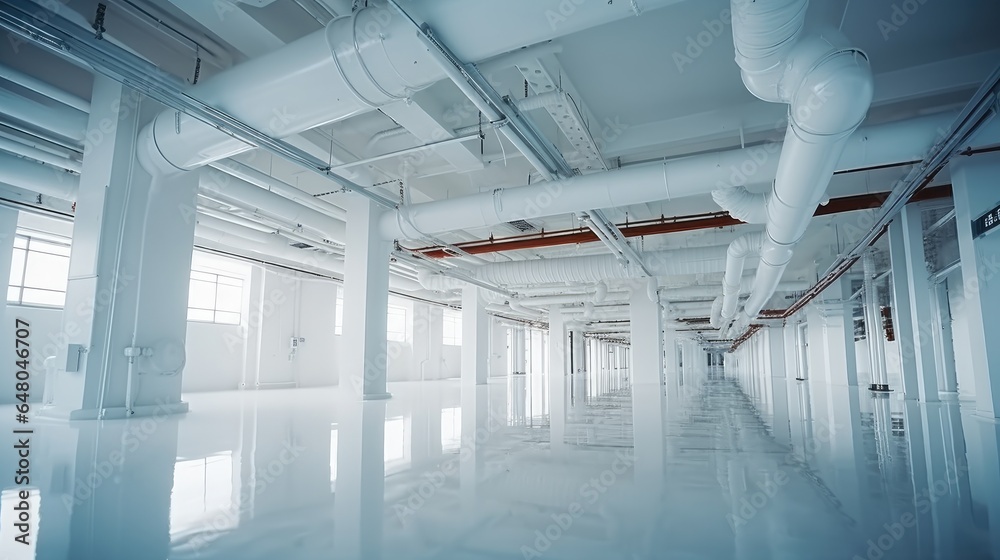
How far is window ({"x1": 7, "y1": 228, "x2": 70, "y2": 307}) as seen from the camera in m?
9.85

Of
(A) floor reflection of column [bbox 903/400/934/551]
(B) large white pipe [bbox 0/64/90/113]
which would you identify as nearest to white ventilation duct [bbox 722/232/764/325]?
(A) floor reflection of column [bbox 903/400/934/551]

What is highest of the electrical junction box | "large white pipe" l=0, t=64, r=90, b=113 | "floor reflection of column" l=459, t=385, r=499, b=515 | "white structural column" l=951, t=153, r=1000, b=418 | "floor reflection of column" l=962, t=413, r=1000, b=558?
"large white pipe" l=0, t=64, r=90, b=113

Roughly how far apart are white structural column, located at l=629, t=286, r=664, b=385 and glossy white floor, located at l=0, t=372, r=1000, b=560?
10155mm

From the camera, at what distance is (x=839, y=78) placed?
328 cm

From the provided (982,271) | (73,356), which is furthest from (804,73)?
(73,356)

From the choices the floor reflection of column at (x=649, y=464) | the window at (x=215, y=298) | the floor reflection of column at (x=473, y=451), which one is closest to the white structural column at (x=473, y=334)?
the window at (x=215, y=298)

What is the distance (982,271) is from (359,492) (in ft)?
24.4

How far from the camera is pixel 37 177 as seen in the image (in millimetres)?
7211

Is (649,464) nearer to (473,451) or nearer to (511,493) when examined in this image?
(511,493)

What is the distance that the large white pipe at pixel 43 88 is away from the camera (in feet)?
17.1

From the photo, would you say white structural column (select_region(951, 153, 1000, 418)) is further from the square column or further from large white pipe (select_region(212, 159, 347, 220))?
large white pipe (select_region(212, 159, 347, 220))

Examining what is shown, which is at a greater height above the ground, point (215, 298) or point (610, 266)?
point (610, 266)

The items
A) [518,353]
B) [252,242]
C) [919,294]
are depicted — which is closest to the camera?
[919,294]

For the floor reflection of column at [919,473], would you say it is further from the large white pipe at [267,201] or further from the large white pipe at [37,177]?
the large white pipe at [37,177]
